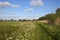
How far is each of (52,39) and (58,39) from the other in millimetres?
1266

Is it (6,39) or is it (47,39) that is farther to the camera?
(47,39)

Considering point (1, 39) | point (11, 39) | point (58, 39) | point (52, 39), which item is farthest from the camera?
point (52, 39)

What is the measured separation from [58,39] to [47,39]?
1502mm

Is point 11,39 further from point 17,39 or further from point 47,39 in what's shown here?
point 47,39

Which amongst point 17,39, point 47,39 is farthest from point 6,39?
point 47,39

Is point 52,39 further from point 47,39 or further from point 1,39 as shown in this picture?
point 1,39

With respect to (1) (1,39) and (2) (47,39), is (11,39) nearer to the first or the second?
(1) (1,39)

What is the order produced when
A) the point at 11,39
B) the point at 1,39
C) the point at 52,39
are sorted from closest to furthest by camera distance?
the point at 1,39 → the point at 11,39 → the point at 52,39

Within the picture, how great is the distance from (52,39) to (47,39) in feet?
2.04

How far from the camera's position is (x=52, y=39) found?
18.2 m

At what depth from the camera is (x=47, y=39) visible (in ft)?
→ 59.2

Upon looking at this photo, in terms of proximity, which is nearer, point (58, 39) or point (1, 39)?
point (1, 39)

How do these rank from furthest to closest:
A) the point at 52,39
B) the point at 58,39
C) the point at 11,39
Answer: the point at 52,39 → the point at 58,39 → the point at 11,39

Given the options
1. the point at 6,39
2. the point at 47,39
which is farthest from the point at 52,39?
the point at 6,39
